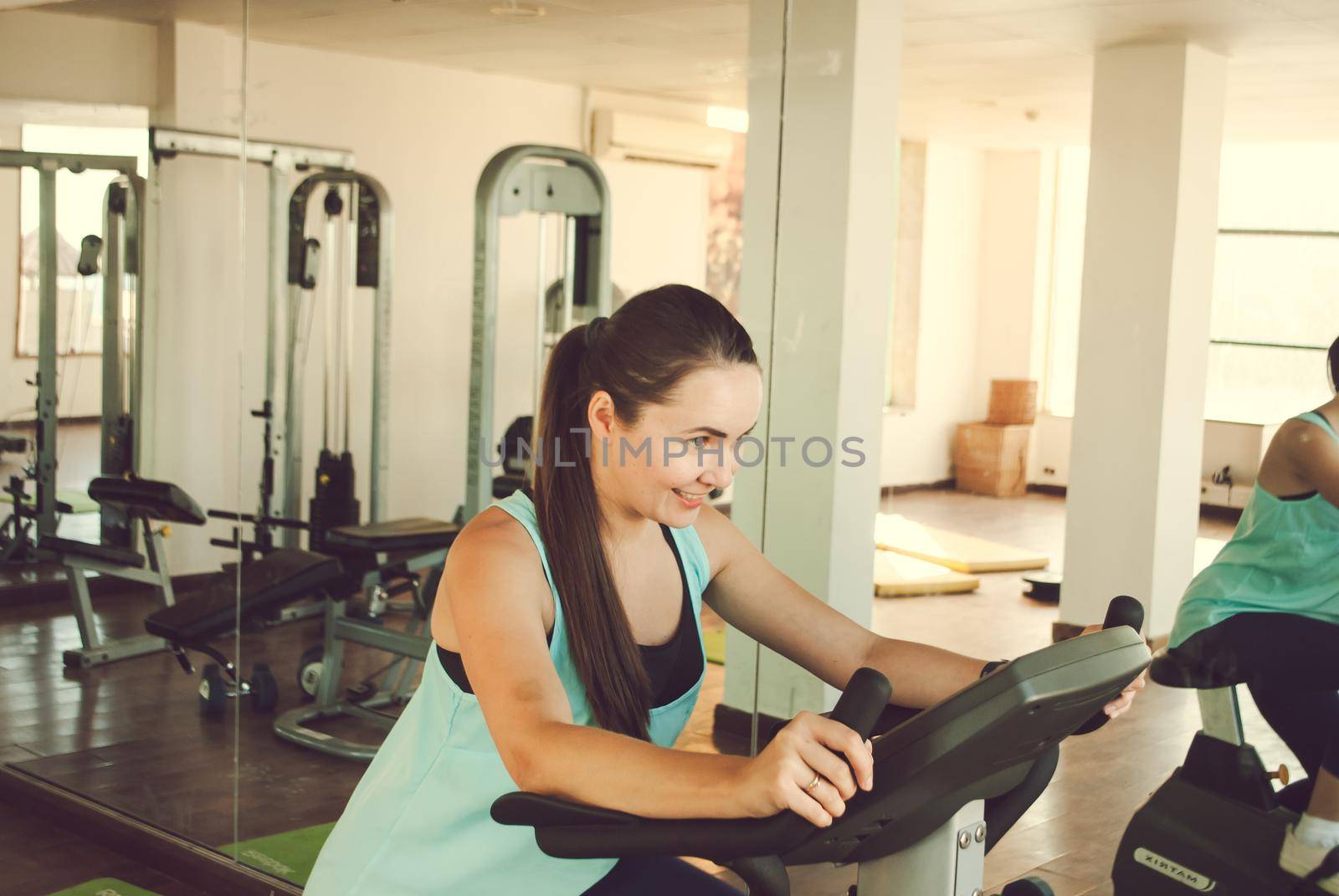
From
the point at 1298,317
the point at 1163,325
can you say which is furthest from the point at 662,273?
the point at 1298,317

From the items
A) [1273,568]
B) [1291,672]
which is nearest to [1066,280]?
[1273,568]

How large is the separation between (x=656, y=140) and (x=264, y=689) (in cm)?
163

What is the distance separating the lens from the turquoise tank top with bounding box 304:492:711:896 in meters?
1.45

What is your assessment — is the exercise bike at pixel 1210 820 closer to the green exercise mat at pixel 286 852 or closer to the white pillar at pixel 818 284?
the white pillar at pixel 818 284

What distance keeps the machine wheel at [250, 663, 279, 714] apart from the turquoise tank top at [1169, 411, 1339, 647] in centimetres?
210

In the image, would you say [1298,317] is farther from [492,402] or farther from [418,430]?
[418,430]

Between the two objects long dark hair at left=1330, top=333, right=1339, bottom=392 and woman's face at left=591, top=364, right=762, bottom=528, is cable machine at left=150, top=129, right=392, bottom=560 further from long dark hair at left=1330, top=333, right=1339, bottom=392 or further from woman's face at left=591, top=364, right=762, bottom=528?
long dark hair at left=1330, top=333, right=1339, bottom=392

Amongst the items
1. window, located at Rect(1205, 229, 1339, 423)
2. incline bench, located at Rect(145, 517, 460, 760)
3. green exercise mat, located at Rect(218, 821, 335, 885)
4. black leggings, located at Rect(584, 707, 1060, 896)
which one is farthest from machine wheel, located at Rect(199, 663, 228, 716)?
window, located at Rect(1205, 229, 1339, 423)

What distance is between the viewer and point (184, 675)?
3.38m

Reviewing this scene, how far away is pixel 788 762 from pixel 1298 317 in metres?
1.22

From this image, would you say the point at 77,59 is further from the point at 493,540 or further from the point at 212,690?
the point at 493,540

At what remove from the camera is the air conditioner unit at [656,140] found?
2.54 meters

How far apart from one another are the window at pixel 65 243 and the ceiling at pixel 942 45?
1.48ft

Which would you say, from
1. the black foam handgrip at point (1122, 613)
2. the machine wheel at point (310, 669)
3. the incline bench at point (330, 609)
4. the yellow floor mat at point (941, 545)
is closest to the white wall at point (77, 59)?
the incline bench at point (330, 609)
